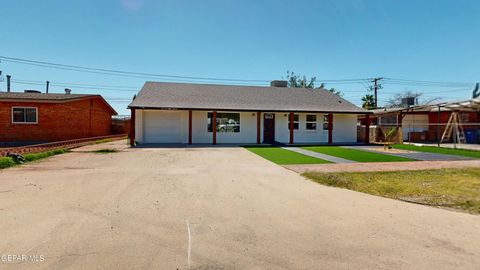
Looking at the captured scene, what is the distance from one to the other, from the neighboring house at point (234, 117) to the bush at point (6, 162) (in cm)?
788

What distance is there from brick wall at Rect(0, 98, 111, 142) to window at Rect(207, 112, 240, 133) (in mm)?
10552

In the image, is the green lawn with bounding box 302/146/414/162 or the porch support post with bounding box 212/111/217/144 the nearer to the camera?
the green lawn with bounding box 302/146/414/162

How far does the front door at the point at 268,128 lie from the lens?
2080cm

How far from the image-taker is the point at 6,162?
941cm

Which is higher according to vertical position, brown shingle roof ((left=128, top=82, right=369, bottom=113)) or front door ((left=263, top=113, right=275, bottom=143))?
brown shingle roof ((left=128, top=82, right=369, bottom=113))

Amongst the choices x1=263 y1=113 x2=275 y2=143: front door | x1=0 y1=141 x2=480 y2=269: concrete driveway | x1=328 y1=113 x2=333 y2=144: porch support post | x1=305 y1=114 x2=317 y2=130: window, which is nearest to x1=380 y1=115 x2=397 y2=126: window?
x1=328 y1=113 x2=333 y2=144: porch support post

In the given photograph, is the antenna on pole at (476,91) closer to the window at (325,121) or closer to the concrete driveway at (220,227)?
the concrete driveway at (220,227)

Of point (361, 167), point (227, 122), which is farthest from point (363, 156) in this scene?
point (227, 122)

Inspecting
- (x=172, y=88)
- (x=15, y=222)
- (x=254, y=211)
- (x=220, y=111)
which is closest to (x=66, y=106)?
(x=172, y=88)

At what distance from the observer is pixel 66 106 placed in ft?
67.5

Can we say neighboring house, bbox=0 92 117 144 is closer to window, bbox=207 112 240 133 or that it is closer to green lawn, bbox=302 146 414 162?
window, bbox=207 112 240 133

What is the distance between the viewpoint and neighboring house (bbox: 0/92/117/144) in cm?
1895

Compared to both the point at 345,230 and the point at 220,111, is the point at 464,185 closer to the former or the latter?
the point at 345,230

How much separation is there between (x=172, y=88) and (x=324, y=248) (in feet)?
68.1
